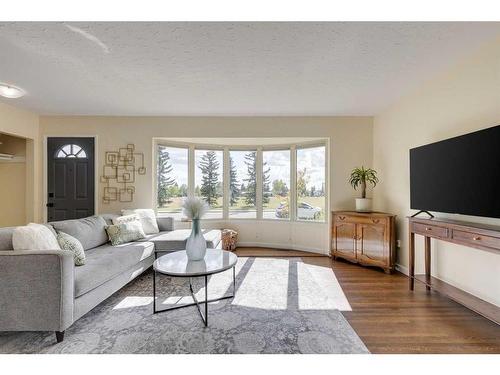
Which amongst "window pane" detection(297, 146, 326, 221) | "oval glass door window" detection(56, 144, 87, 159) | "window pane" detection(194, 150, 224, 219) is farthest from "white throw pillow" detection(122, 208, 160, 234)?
"window pane" detection(297, 146, 326, 221)

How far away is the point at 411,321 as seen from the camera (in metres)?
2.04

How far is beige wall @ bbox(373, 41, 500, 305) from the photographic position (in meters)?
2.11

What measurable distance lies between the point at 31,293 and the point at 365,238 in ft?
12.1

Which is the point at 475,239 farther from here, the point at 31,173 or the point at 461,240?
the point at 31,173

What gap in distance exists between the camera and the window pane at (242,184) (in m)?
4.83

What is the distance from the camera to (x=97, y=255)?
248cm

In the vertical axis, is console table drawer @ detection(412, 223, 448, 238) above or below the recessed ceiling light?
below

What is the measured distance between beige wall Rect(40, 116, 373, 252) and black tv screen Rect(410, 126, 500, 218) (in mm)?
1348

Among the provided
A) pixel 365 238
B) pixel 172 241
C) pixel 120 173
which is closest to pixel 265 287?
pixel 172 241

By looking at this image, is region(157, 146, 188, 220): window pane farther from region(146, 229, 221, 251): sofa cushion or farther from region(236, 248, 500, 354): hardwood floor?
region(236, 248, 500, 354): hardwood floor

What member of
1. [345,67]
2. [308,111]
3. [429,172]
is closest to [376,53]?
[345,67]

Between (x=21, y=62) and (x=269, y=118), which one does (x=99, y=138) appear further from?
(x=269, y=118)

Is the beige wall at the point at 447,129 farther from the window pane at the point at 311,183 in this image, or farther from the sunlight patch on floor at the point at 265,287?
the sunlight patch on floor at the point at 265,287

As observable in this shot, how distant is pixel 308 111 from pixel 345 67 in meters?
1.39
